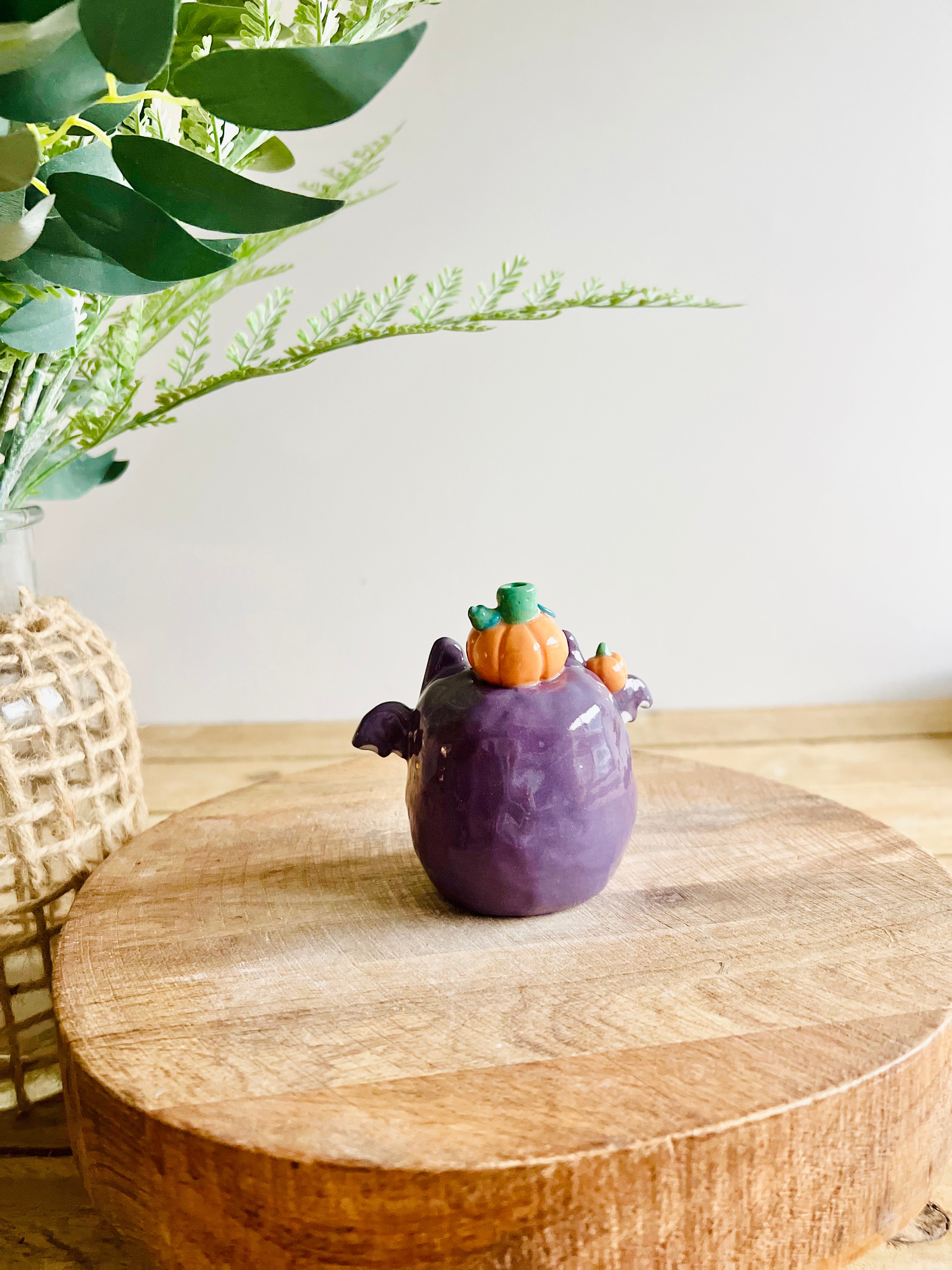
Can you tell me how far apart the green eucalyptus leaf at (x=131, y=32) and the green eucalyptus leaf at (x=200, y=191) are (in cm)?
5

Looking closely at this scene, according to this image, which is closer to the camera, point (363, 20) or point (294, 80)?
point (294, 80)

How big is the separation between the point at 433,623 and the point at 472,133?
2.11ft

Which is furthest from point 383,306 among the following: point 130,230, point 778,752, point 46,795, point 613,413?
point 778,752

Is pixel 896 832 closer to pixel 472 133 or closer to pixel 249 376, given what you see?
pixel 249 376

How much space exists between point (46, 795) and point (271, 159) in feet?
1.39

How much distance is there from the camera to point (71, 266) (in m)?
0.48

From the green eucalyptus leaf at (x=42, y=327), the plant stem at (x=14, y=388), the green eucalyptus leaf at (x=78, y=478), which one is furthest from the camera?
the green eucalyptus leaf at (x=78, y=478)

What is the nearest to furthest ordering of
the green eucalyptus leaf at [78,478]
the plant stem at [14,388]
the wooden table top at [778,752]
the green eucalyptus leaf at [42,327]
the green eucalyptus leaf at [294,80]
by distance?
the green eucalyptus leaf at [294,80], the green eucalyptus leaf at [42,327], the plant stem at [14,388], the green eucalyptus leaf at [78,478], the wooden table top at [778,752]

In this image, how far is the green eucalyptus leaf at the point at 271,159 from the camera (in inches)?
22.4

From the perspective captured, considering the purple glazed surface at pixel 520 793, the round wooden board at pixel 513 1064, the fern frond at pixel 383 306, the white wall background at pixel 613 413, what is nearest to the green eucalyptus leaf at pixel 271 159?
the fern frond at pixel 383 306

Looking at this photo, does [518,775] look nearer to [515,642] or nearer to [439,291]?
[515,642]

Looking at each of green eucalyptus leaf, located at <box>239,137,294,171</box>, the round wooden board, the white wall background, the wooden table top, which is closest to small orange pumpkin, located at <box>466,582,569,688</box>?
the round wooden board

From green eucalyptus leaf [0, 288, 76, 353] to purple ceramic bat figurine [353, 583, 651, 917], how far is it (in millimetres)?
277

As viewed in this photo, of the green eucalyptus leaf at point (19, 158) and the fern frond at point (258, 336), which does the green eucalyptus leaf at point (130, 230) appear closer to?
the green eucalyptus leaf at point (19, 158)
